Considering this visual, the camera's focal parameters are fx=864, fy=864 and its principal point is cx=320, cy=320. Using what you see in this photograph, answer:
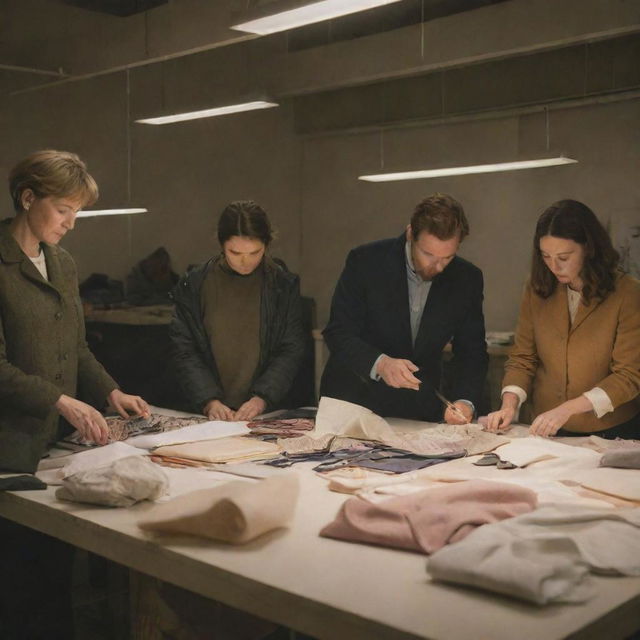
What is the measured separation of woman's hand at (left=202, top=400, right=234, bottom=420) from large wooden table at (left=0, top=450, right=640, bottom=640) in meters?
1.20

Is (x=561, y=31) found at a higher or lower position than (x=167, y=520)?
higher

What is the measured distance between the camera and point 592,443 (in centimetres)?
292

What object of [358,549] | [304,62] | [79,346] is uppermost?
[304,62]

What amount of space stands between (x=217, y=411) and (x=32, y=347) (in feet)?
2.87

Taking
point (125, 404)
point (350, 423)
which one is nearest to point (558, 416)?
point (350, 423)

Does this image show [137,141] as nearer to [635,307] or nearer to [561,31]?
[561,31]

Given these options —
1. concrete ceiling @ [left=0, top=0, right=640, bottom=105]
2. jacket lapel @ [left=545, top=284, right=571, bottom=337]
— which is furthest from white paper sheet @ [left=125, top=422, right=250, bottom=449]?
concrete ceiling @ [left=0, top=0, right=640, bottom=105]

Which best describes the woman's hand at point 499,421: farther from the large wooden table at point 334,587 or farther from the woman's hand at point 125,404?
the woman's hand at point 125,404

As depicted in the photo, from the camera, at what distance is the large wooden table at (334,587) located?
151cm

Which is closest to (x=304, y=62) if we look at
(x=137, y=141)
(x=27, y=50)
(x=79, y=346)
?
(x=137, y=141)

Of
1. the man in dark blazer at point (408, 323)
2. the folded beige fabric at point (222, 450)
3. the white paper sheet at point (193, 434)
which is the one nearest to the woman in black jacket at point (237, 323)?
the man in dark blazer at point (408, 323)

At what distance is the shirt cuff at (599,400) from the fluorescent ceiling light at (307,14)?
1464 millimetres

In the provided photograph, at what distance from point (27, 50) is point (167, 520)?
698 centimetres

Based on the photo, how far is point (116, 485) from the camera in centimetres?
224
